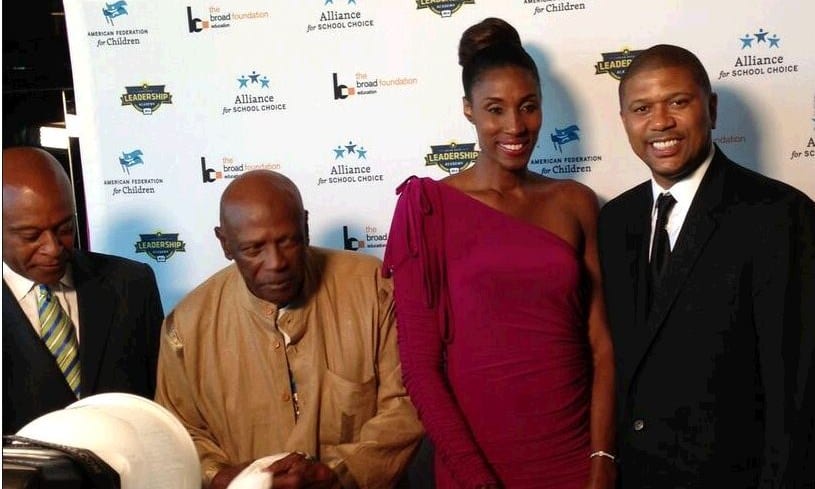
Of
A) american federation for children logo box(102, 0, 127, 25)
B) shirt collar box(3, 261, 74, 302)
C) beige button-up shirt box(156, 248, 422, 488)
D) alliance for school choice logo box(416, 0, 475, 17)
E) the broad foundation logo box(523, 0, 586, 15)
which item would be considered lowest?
beige button-up shirt box(156, 248, 422, 488)

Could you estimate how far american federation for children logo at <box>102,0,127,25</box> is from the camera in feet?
9.98

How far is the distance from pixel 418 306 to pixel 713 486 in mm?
712


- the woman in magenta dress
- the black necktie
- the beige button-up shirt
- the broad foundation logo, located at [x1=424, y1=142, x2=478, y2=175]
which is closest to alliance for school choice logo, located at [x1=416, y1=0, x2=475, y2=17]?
the broad foundation logo, located at [x1=424, y1=142, x2=478, y2=175]

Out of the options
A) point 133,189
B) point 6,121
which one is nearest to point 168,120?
point 133,189

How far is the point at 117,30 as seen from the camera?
10.00 feet

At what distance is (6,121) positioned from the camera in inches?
117

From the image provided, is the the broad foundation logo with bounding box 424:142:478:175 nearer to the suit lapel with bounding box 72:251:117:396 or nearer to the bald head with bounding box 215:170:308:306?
the bald head with bounding box 215:170:308:306

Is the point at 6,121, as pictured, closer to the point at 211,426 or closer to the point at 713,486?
the point at 211,426

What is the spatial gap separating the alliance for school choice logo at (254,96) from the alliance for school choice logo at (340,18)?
246 millimetres

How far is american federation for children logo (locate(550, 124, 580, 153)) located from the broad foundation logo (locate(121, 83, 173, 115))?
51.8 inches

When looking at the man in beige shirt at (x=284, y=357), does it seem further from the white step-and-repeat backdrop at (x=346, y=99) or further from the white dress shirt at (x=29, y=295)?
the white step-and-repeat backdrop at (x=346, y=99)

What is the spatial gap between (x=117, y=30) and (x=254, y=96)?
54 cm

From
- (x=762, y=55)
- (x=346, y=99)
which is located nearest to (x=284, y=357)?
(x=346, y=99)

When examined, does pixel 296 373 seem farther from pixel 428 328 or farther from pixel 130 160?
pixel 130 160
